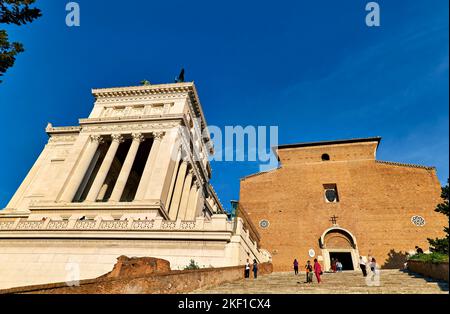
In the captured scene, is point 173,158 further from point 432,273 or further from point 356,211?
point 432,273

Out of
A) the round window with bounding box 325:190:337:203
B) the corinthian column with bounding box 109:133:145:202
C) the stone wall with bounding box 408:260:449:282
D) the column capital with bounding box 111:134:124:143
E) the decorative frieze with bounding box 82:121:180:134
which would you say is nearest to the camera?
the stone wall with bounding box 408:260:449:282

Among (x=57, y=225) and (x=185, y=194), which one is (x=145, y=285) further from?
(x=185, y=194)

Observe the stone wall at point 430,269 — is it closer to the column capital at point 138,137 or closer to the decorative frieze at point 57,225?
the decorative frieze at point 57,225

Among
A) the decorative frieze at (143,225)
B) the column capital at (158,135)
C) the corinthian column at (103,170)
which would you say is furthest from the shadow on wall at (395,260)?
the corinthian column at (103,170)

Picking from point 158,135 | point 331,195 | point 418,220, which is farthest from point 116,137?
point 418,220

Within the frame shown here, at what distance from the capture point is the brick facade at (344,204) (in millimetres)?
24922

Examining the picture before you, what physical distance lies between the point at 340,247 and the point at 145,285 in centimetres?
2308

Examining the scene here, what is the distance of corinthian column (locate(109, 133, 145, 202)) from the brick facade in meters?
12.9

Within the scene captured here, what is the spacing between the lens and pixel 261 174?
1265 inches

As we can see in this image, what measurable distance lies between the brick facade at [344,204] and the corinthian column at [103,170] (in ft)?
48.9

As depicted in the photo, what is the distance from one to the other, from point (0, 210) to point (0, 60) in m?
24.1

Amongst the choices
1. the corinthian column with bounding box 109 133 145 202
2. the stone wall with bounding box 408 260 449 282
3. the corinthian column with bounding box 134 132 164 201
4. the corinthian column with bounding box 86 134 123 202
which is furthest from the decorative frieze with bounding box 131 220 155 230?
the stone wall with bounding box 408 260 449 282

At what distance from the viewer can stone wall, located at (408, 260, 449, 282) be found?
29.8 ft

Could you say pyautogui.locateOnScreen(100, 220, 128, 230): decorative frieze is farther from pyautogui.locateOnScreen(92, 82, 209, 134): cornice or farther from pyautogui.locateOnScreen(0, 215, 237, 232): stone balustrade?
pyautogui.locateOnScreen(92, 82, 209, 134): cornice
